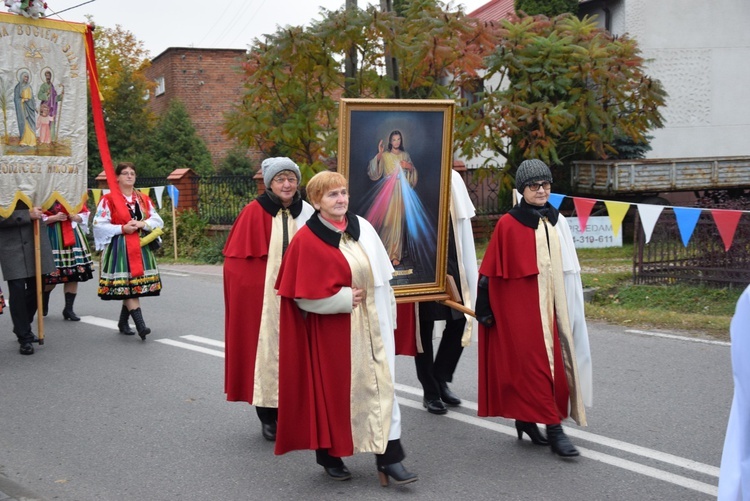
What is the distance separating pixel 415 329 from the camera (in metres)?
6.22

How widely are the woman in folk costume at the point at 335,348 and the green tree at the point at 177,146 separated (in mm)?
27462

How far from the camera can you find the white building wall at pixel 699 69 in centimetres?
2375

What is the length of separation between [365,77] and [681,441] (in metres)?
11.7

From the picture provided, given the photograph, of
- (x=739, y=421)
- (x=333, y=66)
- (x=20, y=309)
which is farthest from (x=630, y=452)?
(x=333, y=66)

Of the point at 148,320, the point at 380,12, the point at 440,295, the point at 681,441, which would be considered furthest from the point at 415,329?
the point at 380,12

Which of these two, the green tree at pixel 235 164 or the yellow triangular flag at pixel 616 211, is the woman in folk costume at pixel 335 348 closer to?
the yellow triangular flag at pixel 616 211

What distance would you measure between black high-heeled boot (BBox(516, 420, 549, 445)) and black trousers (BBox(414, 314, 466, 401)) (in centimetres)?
87

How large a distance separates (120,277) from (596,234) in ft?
32.4

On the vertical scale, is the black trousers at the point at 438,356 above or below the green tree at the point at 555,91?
below

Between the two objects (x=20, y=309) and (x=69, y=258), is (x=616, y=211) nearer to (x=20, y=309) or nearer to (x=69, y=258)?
(x=69, y=258)

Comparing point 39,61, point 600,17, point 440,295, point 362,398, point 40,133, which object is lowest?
point 362,398

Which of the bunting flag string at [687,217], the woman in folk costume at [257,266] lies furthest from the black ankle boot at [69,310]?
the bunting flag string at [687,217]

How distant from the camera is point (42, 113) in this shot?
8844 mm

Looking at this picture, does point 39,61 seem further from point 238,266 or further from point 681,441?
point 681,441
